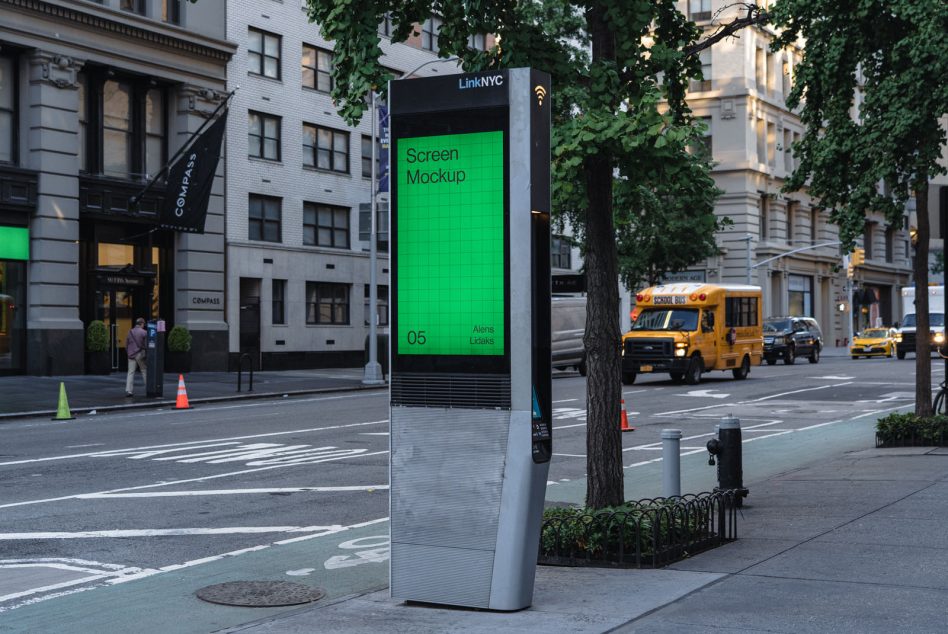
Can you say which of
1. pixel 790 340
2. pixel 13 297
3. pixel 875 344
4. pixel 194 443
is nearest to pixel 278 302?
pixel 13 297

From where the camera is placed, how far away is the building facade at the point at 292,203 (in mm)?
39875

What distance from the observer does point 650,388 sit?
107 feet

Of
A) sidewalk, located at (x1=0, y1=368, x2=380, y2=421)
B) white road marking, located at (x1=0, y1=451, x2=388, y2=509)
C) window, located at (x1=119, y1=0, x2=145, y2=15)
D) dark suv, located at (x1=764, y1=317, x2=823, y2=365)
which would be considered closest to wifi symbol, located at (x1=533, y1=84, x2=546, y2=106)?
white road marking, located at (x1=0, y1=451, x2=388, y2=509)

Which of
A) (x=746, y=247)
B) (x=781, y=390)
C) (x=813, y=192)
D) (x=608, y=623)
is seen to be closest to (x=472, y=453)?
(x=608, y=623)

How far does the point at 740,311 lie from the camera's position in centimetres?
3722

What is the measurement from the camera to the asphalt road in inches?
327

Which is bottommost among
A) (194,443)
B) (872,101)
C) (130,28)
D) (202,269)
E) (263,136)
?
(194,443)

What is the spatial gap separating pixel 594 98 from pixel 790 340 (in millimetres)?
43138

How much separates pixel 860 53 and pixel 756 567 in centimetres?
1000

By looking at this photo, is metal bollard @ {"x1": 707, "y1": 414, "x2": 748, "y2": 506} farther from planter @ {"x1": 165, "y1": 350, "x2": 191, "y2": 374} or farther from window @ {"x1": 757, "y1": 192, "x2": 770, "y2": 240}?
window @ {"x1": 757, "y1": 192, "x2": 770, "y2": 240}

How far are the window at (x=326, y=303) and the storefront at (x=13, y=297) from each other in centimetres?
1302

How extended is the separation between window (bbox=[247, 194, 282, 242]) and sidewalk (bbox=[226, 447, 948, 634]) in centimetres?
3229

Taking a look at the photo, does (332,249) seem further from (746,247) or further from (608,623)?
(608,623)

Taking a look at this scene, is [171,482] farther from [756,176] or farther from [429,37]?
[756,176]
